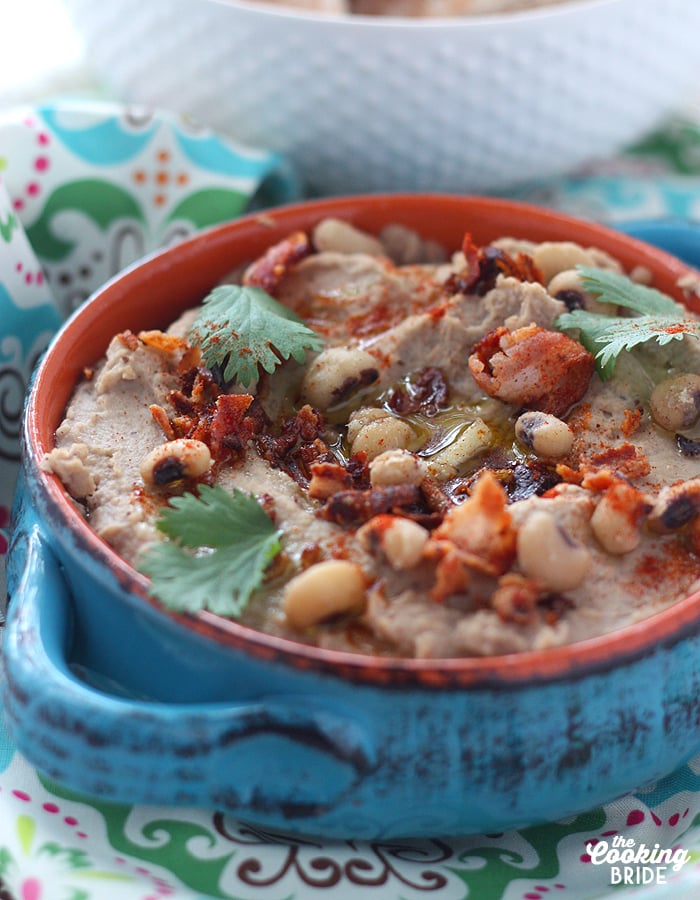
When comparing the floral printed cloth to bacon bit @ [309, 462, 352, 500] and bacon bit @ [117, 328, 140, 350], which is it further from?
bacon bit @ [309, 462, 352, 500]

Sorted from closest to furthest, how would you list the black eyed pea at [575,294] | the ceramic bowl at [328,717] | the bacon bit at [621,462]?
the ceramic bowl at [328,717]
the bacon bit at [621,462]
the black eyed pea at [575,294]

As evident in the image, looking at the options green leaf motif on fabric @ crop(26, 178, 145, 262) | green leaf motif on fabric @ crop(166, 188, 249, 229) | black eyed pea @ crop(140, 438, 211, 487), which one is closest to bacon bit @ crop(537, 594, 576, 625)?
black eyed pea @ crop(140, 438, 211, 487)

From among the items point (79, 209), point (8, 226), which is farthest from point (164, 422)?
point (79, 209)

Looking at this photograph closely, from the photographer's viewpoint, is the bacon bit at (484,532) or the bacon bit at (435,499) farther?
the bacon bit at (435,499)

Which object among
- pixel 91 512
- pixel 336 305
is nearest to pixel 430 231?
pixel 336 305

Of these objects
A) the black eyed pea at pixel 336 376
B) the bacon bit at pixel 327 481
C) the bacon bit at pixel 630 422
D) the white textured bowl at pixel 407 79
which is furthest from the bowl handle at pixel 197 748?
the white textured bowl at pixel 407 79

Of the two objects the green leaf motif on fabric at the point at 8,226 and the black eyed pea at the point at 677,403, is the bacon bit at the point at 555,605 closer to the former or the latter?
the black eyed pea at the point at 677,403

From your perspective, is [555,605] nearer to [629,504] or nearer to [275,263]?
[629,504]

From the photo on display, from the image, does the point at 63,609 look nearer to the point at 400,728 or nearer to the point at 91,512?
the point at 91,512
